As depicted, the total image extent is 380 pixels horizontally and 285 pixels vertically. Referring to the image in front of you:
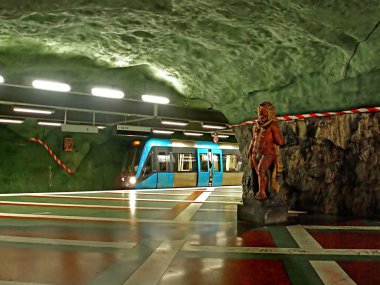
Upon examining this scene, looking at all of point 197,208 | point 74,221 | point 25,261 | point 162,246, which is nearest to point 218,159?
point 197,208

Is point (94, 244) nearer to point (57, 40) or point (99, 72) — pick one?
point (57, 40)

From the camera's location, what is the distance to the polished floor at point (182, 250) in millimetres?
3465

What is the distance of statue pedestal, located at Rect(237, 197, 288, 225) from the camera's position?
623cm

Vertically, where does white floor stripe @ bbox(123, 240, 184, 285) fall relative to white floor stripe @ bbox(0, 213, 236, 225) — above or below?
above

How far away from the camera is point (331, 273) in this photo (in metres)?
3.57

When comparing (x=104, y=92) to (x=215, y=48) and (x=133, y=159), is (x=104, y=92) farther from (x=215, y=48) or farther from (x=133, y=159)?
(x=133, y=159)

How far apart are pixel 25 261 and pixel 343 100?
22.4 feet

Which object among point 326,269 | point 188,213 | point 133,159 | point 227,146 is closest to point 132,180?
point 133,159

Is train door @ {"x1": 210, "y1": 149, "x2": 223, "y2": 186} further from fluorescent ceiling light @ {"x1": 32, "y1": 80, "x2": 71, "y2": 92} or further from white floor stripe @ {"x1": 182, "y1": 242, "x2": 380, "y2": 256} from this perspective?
white floor stripe @ {"x1": 182, "y1": 242, "x2": 380, "y2": 256}

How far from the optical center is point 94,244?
189 inches

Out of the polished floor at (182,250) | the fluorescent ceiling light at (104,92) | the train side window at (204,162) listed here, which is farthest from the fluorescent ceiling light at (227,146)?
the polished floor at (182,250)

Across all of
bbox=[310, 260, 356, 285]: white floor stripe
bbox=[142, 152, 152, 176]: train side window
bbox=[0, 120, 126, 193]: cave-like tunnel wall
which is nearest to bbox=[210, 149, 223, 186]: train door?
bbox=[142, 152, 152, 176]: train side window

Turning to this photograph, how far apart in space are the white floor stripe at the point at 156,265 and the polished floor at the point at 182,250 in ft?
0.04

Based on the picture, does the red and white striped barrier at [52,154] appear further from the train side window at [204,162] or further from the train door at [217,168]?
the train door at [217,168]
